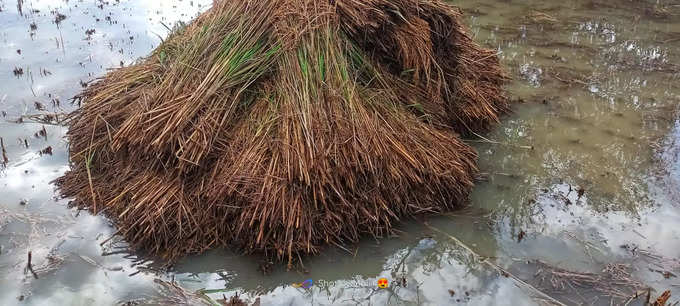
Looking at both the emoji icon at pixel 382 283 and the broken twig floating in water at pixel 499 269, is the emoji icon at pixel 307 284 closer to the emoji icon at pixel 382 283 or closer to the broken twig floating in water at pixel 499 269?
the emoji icon at pixel 382 283

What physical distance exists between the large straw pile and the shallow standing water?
0.21m

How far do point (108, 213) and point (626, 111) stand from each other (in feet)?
16.8

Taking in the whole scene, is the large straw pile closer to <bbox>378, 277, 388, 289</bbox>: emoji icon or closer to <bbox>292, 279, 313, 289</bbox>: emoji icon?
<bbox>292, 279, 313, 289</bbox>: emoji icon

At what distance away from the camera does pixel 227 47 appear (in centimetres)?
411

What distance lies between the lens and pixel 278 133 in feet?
12.4

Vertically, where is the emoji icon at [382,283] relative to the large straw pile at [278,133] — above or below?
below

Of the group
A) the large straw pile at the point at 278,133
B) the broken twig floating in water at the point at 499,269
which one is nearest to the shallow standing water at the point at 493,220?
the broken twig floating in water at the point at 499,269

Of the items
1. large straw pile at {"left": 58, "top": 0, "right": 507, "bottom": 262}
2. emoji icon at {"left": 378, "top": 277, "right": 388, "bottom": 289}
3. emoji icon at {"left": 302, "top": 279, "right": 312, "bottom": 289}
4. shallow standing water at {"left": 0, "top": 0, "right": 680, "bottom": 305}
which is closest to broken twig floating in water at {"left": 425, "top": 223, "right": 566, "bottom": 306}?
shallow standing water at {"left": 0, "top": 0, "right": 680, "bottom": 305}

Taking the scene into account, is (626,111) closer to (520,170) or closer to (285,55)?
(520,170)

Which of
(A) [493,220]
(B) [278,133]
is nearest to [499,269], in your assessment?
(A) [493,220]

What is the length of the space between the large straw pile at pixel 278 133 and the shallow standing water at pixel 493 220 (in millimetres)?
209

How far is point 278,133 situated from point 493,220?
1.74 metres

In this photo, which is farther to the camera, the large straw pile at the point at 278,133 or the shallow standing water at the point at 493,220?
the large straw pile at the point at 278,133

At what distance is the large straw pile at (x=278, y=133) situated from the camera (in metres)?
3.59
